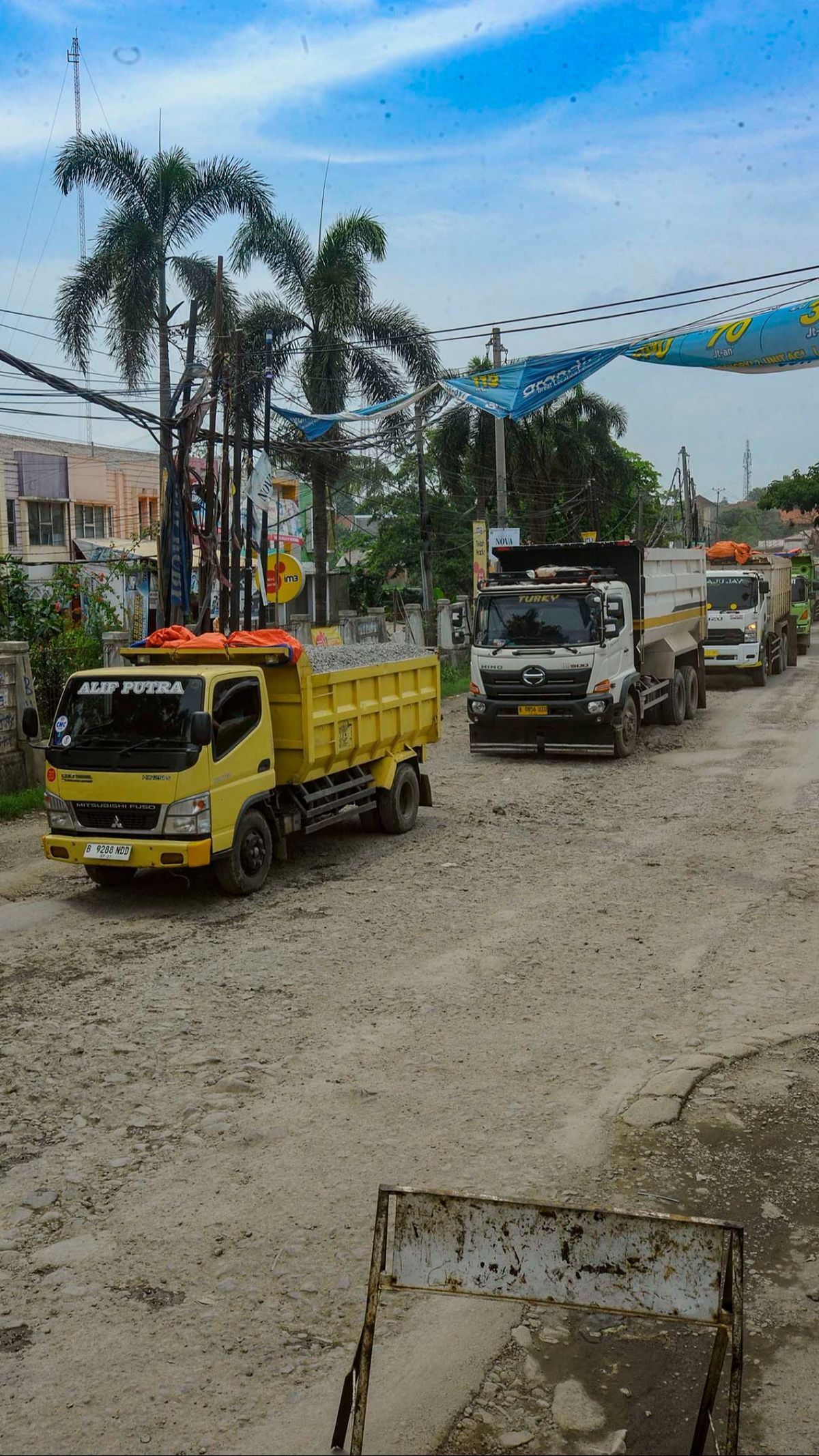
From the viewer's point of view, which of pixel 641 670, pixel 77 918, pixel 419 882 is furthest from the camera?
pixel 641 670

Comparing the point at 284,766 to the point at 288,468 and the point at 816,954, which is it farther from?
the point at 288,468

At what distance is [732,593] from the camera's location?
2516 centimetres

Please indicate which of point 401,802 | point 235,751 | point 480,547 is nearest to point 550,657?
point 401,802

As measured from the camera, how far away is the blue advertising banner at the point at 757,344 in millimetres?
14359

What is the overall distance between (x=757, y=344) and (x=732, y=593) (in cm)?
1078

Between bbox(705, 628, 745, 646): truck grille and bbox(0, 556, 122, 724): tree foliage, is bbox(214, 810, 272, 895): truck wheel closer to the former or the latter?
bbox(0, 556, 122, 724): tree foliage

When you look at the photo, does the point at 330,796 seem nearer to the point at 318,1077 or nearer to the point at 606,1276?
the point at 318,1077

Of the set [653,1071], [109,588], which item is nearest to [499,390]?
[109,588]

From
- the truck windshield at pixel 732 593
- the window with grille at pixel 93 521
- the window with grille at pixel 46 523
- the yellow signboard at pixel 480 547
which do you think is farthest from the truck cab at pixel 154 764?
the window with grille at pixel 93 521

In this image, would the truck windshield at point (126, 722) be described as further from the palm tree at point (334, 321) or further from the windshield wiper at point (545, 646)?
the palm tree at point (334, 321)

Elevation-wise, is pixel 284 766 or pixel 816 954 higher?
pixel 284 766

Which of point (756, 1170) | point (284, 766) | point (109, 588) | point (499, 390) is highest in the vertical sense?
point (499, 390)

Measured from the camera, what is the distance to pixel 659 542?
59062mm

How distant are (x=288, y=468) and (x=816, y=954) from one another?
2832cm
